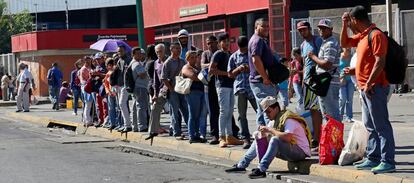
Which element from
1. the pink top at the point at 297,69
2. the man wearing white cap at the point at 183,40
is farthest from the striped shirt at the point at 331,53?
the pink top at the point at 297,69

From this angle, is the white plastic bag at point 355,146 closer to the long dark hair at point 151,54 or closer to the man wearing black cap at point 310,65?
the man wearing black cap at point 310,65

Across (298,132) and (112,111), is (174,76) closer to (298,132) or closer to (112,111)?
(112,111)

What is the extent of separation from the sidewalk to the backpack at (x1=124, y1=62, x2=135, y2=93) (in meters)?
0.95

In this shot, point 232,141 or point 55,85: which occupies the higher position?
point 55,85

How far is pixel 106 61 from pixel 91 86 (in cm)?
111

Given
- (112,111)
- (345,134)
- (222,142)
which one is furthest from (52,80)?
(345,134)

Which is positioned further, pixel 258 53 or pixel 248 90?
pixel 248 90

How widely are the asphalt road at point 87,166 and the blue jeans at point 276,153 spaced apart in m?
0.21

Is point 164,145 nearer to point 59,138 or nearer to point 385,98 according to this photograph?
point 59,138

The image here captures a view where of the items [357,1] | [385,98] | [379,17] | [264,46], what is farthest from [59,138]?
[357,1]

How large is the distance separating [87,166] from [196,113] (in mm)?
2527

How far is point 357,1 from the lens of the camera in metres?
38.0

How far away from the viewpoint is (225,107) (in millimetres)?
13117

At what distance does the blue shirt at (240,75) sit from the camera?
1268cm
